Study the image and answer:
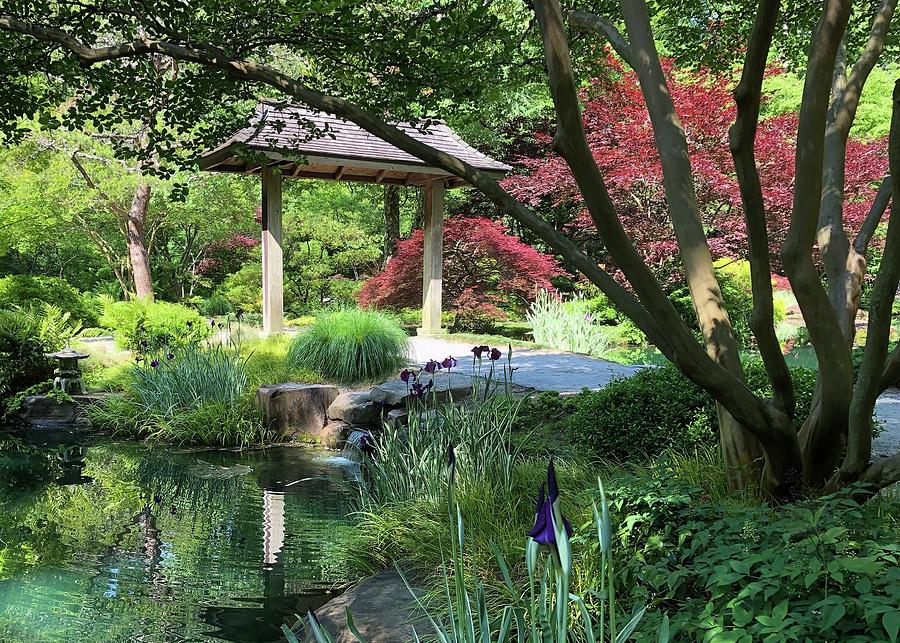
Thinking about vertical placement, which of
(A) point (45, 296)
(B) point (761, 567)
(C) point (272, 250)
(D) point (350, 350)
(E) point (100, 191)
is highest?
(E) point (100, 191)

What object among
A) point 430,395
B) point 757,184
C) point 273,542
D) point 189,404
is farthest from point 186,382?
point 757,184

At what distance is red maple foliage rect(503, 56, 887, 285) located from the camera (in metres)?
11.8

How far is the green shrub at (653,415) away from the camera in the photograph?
170 inches

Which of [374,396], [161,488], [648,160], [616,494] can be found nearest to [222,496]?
[161,488]

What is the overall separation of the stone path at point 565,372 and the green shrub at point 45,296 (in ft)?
20.0

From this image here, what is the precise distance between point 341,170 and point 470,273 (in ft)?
10.4

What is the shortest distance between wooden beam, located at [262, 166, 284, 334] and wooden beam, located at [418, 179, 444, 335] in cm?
246

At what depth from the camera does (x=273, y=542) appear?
178 inches

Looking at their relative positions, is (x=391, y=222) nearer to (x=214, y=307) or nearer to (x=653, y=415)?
(x=214, y=307)

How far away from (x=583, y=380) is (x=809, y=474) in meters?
4.92

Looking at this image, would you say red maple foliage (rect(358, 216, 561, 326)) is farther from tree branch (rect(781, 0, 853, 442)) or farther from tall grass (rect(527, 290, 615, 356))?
tree branch (rect(781, 0, 853, 442))

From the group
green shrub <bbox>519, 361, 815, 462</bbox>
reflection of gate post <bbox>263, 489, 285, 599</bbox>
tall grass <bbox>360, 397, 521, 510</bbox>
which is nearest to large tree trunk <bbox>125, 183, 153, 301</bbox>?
reflection of gate post <bbox>263, 489, 285, 599</bbox>

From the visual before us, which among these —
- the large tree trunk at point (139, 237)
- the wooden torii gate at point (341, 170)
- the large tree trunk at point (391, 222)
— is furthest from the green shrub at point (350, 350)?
the large tree trunk at point (391, 222)

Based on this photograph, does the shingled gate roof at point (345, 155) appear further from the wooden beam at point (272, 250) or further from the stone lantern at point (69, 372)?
the stone lantern at point (69, 372)
